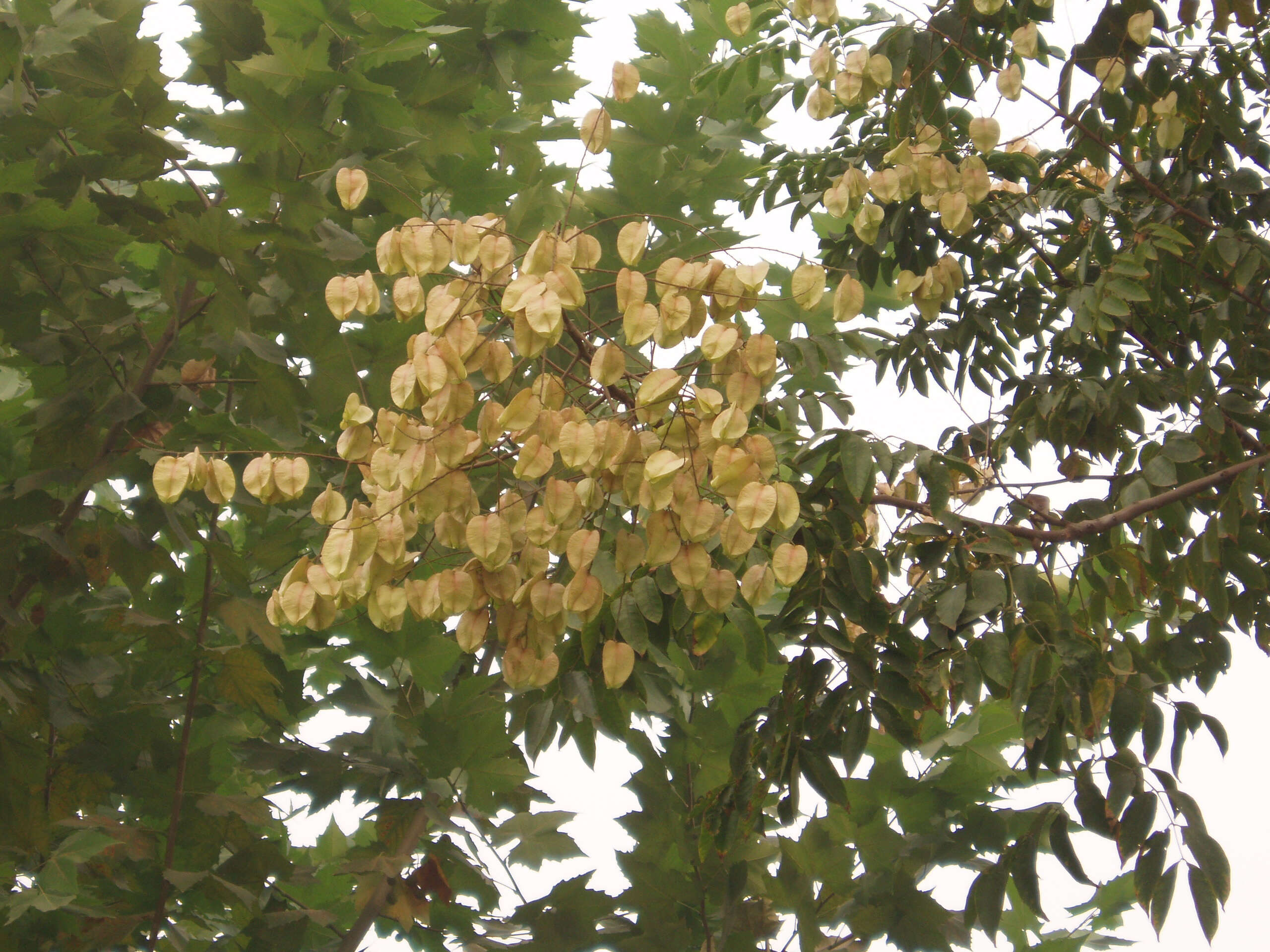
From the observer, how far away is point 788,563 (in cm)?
97

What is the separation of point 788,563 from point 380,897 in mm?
960

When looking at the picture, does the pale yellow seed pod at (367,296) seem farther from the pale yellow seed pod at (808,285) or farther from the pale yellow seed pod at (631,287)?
the pale yellow seed pod at (808,285)

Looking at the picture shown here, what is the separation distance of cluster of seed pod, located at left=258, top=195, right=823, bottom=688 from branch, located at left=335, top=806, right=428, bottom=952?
26.1 inches

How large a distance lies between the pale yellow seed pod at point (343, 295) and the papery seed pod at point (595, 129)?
10.7 inches

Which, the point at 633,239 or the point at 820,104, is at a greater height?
the point at 820,104

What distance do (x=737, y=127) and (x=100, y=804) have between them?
161 centimetres

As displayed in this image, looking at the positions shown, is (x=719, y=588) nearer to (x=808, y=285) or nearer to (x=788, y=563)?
(x=788, y=563)

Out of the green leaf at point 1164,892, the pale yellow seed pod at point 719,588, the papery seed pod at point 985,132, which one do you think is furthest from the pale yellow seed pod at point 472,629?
the papery seed pod at point 985,132

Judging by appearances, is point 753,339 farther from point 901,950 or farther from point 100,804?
point 100,804

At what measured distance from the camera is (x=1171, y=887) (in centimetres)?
106

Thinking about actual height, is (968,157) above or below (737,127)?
below

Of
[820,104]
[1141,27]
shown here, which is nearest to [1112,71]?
[1141,27]

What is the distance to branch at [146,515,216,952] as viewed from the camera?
150cm

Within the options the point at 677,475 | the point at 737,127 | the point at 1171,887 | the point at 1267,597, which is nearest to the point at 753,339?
the point at 677,475
